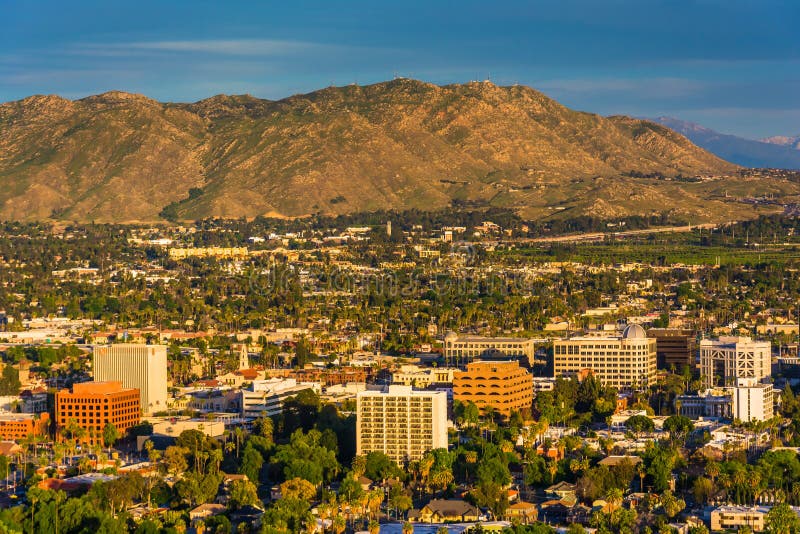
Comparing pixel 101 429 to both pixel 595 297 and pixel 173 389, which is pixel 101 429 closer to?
pixel 173 389

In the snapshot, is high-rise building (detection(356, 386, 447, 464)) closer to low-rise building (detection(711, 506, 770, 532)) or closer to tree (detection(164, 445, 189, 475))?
tree (detection(164, 445, 189, 475))

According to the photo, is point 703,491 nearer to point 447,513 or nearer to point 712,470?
point 712,470

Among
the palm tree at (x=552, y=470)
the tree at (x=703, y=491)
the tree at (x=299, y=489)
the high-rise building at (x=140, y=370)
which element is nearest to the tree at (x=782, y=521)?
the tree at (x=703, y=491)

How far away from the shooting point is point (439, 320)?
6599 inches

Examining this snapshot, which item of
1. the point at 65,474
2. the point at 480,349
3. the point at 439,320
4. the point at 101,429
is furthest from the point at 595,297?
the point at 65,474

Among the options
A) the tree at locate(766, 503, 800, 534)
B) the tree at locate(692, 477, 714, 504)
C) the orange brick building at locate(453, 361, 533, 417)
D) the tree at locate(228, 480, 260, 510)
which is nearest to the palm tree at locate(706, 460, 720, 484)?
the tree at locate(692, 477, 714, 504)

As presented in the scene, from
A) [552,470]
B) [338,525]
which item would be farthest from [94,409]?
[338,525]

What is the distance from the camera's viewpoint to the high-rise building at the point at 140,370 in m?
119

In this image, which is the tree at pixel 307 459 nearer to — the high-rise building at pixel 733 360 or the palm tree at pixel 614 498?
the palm tree at pixel 614 498

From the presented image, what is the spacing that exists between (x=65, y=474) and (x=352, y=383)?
3702 cm

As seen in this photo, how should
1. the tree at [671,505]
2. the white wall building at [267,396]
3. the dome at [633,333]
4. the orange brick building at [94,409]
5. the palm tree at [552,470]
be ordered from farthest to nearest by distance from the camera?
the dome at [633,333] → the white wall building at [267,396] → the orange brick building at [94,409] → the palm tree at [552,470] → the tree at [671,505]

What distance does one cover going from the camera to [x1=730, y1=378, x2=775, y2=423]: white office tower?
110062 mm

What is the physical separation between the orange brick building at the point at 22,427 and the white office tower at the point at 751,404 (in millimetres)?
39597

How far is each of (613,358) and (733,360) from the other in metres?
8.15
